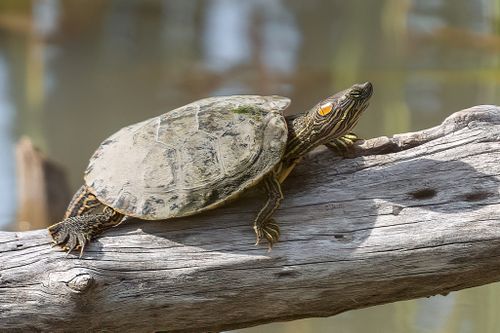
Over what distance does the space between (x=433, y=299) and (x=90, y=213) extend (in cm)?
177

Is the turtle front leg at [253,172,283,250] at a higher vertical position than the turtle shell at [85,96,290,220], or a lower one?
lower

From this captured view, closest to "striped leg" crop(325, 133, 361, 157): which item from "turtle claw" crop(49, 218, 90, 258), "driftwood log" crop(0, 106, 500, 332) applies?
"driftwood log" crop(0, 106, 500, 332)

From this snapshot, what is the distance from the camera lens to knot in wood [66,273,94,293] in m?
2.23

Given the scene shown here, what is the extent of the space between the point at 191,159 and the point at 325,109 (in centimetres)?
40

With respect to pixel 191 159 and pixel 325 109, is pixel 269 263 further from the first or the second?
pixel 325 109

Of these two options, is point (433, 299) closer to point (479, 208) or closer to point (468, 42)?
point (479, 208)

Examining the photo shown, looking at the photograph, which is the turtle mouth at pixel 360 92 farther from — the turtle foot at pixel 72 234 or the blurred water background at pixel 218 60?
the blurred water background at pixel 218 60

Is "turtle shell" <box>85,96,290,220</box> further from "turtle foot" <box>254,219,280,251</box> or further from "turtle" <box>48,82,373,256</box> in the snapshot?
"turtle foot" <box>254,219,280,251</box>

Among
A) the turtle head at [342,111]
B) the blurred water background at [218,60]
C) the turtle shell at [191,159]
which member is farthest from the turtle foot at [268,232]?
the blurred water background at [218,60]

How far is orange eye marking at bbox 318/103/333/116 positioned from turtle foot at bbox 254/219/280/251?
340mm

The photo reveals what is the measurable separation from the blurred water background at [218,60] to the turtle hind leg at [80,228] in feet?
7.98

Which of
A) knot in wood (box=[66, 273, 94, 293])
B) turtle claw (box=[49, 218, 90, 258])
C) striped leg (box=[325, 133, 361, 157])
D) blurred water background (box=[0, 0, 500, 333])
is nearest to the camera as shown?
knot in wood (box=[66, 273, 94, 293])

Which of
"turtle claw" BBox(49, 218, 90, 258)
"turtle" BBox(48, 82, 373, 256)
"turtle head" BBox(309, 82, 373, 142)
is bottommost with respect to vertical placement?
"turtle claw" BBox(49, 218, 90, 258)

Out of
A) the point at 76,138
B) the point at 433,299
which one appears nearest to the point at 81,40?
the point at 76,138
